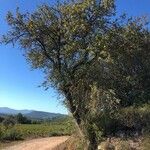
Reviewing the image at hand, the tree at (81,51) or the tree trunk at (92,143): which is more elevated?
the tree at (81,51)

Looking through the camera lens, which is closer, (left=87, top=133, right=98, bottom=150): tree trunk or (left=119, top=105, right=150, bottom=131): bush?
(left=119, top=105, right=150, bottom=131): bush

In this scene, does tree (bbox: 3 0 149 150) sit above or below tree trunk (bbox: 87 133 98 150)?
above

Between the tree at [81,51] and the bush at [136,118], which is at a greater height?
the tree at [81,51]

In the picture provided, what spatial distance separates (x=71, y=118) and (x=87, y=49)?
389 cm

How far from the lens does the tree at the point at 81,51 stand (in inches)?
866

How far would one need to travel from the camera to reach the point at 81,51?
909 inches

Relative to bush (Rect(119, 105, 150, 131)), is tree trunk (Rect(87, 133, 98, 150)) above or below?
below

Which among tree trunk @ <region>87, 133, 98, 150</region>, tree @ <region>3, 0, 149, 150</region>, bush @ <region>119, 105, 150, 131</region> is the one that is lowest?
tree trunk @ <region>87, 133, 98, 150</region>

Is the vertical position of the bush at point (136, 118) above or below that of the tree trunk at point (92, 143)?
above

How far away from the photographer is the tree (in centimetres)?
2200

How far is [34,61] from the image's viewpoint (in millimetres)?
24641

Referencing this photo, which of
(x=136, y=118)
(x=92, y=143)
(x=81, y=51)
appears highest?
(x=81, y=51)

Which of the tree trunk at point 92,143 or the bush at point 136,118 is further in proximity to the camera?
the tree trunk at point 92,143

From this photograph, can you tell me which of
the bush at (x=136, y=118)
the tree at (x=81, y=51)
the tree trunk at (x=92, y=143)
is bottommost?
the tree trunk at (x=92, y=143)
